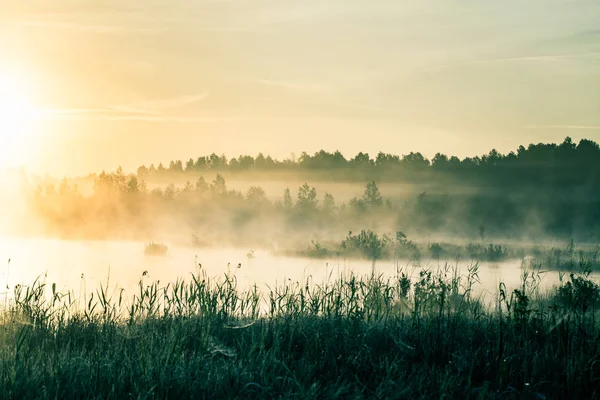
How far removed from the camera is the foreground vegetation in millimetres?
5961

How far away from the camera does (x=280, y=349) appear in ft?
24.7

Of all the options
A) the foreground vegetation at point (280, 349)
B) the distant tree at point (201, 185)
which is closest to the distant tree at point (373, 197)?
the distant tree at point (201, 185)

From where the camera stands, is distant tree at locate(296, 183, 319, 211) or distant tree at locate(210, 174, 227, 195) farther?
distant tree at locate(210, 174, 227, 195)

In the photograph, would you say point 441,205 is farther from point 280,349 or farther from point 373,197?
point 280,349

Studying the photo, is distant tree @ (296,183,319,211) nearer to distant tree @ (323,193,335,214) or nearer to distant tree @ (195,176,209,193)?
distant tree @ (323,193,335,214)

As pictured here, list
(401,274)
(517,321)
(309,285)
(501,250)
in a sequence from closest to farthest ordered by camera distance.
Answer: (517,321), (309,285), (401,274), (501,250)

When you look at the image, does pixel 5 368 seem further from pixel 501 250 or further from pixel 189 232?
pixel 189 232

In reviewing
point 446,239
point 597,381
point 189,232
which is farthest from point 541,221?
point 597,381

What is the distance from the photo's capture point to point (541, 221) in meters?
58.0

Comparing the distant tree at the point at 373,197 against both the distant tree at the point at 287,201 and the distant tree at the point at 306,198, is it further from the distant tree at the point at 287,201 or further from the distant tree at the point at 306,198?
the distant tree at the point at 287,201

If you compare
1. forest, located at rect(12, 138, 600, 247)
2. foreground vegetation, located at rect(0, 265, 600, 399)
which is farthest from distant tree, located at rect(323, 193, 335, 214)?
foreground vegetation, located at rect(0, 265, 600, 399)

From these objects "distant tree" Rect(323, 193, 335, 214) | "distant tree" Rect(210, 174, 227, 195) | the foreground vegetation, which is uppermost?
"distant tree" Rect(210, 174, 227, 195)

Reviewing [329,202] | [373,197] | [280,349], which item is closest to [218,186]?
[329,202]

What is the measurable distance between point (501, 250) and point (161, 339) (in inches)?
1630
